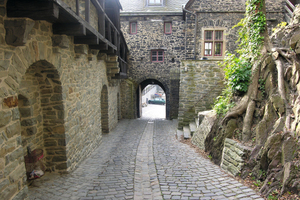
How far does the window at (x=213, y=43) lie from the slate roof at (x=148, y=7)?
285 centimetres

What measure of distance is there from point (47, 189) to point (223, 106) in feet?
16.4

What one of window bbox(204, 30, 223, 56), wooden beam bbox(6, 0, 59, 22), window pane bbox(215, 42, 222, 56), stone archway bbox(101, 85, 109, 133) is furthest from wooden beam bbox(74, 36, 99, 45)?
window pane bbox(215, 42, 222, 56)

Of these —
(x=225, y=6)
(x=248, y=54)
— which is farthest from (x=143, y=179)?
(x=225, y=6)

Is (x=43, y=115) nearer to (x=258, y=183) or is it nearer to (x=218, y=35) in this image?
(x=258, y=183)

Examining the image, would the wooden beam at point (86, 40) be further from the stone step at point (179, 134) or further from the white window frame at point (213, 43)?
the white window frame at point (213, 43)

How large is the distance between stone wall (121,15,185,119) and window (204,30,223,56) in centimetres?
160

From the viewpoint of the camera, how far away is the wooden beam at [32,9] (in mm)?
2992

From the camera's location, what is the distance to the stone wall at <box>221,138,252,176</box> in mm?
4555

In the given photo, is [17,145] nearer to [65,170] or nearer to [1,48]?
[1,48]

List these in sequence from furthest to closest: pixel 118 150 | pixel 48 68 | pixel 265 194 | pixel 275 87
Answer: pixel 118 150, pixel 275 87, pixel 48 68, pixel 265 194

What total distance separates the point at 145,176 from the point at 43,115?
2.85 m

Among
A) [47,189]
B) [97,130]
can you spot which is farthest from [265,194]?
[97,130]

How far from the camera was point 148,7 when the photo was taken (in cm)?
1527

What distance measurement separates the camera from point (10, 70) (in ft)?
9.89
